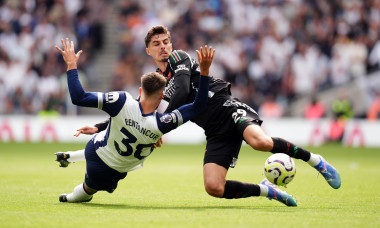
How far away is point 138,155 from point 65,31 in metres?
17.8

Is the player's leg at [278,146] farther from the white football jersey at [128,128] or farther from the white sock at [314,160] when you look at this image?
the white football jersey at [128,128]

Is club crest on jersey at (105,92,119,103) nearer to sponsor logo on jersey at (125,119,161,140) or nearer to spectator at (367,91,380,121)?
sponsor logo on jersey at (125,119,161,140)

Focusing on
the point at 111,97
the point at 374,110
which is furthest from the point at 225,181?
the point at 374,110

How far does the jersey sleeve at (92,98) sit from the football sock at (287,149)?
185cm

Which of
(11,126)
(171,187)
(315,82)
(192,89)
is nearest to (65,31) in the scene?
(11,126)

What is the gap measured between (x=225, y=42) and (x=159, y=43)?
1633 cm

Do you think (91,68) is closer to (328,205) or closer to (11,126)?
(11,126)

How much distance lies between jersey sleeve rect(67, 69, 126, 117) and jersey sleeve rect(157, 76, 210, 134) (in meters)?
0.49

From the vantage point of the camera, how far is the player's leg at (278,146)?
293 inches

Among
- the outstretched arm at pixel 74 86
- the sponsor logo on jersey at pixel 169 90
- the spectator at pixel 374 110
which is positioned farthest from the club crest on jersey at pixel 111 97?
the spectator at pixel 374 110

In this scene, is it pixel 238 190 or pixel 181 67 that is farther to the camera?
pixel 181 67

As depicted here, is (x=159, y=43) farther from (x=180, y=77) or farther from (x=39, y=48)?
(x=39, y=48)

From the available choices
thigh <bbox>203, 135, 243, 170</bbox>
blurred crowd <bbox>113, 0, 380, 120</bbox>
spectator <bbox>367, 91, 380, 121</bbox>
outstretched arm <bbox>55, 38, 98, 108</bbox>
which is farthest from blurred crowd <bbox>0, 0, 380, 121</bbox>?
outstretched arm <bbox>55, 38, 98, 108</bbox>

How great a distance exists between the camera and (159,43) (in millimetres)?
8414
